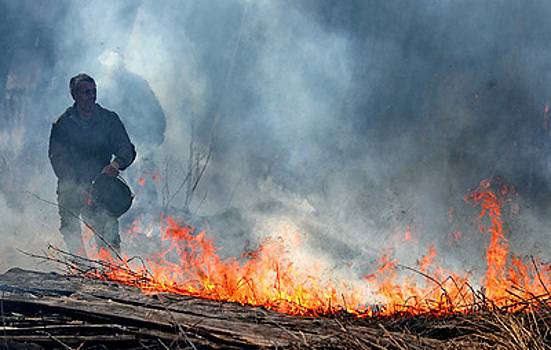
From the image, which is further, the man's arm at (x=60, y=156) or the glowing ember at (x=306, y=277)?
the man's arm at (x=60, y=156)

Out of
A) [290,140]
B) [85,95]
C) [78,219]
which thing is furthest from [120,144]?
[290,140]

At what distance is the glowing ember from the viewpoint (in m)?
4.46

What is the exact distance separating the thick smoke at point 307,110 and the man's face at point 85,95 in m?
4.00

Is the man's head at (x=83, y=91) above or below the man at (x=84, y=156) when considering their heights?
above

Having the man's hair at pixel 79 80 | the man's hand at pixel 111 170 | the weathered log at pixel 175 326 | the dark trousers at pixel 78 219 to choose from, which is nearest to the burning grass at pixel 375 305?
the weathered log at pixel 175 326

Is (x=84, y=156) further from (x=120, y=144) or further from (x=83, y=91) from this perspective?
(x=83, y=91)

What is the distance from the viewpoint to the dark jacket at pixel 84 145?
Result: 634 centimetres

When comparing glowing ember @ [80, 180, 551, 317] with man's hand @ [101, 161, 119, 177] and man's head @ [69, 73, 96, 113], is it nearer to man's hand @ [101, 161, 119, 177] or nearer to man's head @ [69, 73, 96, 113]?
man's hand @ [101, 161, 119, 177]

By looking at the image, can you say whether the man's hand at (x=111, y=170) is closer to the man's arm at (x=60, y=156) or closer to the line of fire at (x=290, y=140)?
the line of fire at (x=290, y=140)

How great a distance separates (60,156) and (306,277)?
13.5 feet

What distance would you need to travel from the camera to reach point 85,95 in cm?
622

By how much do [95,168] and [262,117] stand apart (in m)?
7.78

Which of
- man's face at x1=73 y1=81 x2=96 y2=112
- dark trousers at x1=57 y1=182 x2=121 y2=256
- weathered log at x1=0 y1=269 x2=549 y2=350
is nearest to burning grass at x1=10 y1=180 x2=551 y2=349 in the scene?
weathered log at x1=0 y1=269 x2=549 y2=350

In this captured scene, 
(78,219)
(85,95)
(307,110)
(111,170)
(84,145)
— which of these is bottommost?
(78,219)
